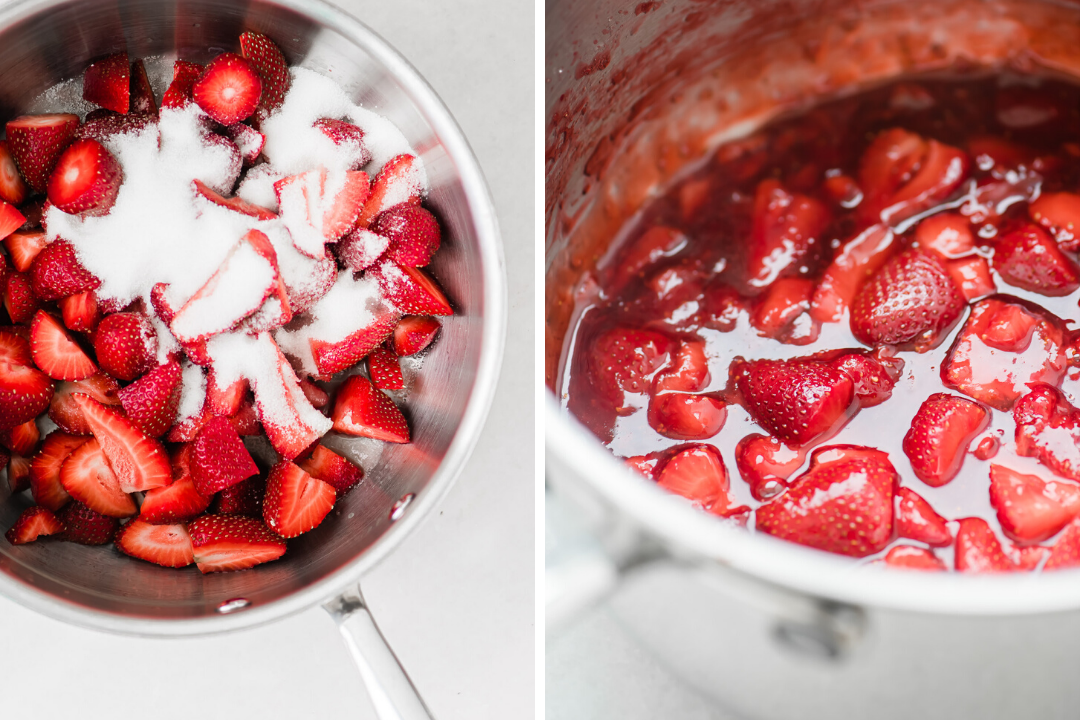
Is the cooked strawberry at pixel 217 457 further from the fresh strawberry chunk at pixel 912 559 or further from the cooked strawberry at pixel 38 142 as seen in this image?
the fresh strawberry chunk at pixel 912 559

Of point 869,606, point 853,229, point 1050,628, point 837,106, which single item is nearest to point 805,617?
point 869,606

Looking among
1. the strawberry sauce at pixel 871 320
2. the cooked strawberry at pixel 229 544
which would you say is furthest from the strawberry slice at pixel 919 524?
the cooked strawberry at pixel 229 544

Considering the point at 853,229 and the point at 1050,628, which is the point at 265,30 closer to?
the point at 853,229

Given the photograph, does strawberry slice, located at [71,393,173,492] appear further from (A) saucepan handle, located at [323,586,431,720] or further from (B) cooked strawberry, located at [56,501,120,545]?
(A) saucepan handle, located at [323,586,431,720]

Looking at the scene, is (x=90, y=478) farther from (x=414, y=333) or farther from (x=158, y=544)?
(x=414, y=333)

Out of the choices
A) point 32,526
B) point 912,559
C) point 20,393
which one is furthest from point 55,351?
point 912,559

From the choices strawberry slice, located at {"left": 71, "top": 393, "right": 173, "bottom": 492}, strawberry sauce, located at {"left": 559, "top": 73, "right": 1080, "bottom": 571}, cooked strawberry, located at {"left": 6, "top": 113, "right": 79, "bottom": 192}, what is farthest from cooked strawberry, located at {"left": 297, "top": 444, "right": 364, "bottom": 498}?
cooked strawberry, located at {"left": 6, "top": 113, "right": 79, "bottom": 192}

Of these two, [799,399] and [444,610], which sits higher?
[799,399]
